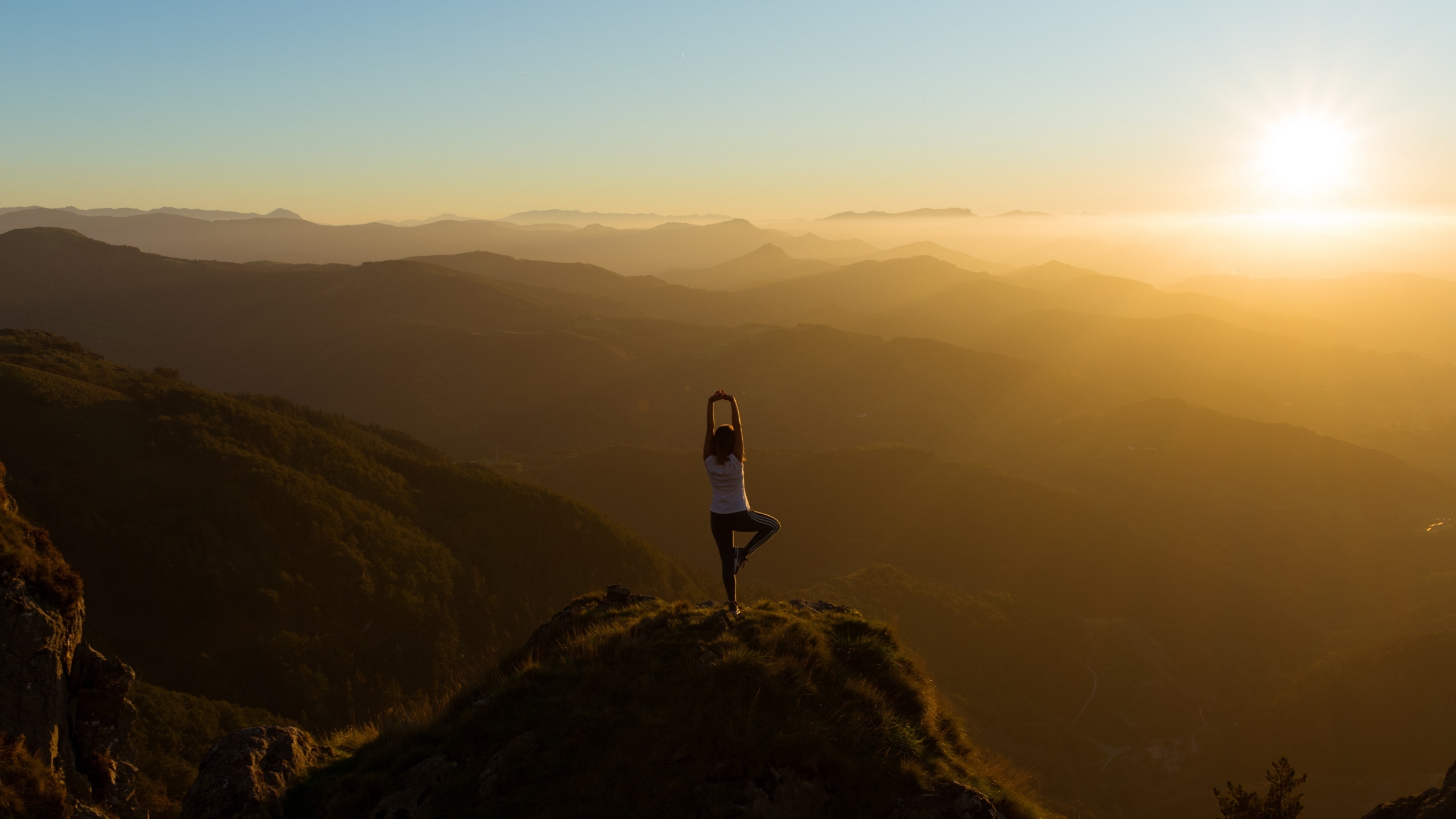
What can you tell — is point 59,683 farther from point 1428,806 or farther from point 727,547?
point 1428,806

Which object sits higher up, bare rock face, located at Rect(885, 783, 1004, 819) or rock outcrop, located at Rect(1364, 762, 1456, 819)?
bare rock face, located at Rect(885, 783, 1004, 819)

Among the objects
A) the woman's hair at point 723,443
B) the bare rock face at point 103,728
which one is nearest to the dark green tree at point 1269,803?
the woman's hair at point 723,443

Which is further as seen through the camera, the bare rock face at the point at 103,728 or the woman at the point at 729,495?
the bare rock face at the point at 103,728

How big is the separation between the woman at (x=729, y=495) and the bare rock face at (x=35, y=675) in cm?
905

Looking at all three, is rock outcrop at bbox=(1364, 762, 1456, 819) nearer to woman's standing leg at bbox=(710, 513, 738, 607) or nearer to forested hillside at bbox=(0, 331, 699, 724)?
woman's standing leg at bbox=(710, 513, 738, 607)

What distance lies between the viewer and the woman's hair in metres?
10.1

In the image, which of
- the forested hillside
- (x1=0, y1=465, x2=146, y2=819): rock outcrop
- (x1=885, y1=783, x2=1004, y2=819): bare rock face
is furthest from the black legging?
the forested hillside

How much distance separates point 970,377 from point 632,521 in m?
111

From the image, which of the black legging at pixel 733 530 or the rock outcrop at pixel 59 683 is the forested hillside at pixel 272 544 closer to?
the rock outcrop at pixel 59 683

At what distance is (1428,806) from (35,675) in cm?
1758

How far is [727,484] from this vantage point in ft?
33.6

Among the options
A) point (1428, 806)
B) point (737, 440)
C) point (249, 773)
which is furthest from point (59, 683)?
point (1428, 806)

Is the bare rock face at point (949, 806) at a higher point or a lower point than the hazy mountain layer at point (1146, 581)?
higher

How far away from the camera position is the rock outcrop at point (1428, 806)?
8.64m
